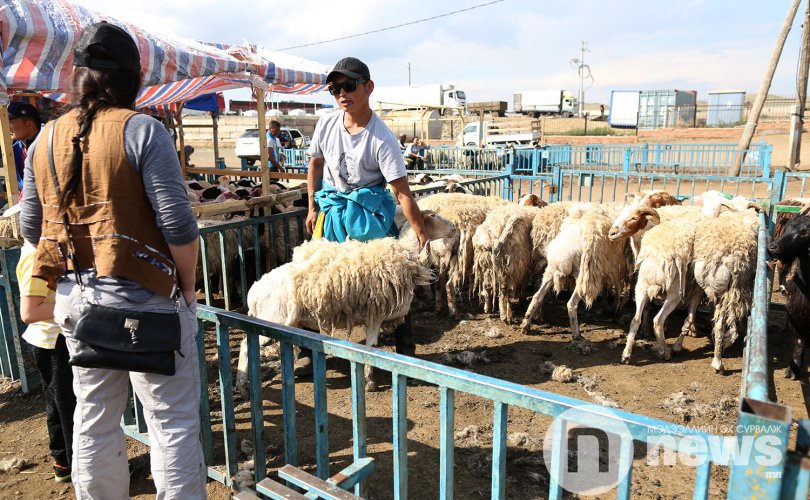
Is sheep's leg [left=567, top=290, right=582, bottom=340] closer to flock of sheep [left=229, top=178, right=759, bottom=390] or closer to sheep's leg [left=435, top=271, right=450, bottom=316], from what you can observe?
→ flock of sheep [left=229, top=178, right=759, bottom=390]

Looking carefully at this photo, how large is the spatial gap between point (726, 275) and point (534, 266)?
2.04m

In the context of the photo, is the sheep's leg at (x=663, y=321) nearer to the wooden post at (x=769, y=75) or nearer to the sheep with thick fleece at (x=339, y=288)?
the sheep with thick fleece at (x=339, y=288)

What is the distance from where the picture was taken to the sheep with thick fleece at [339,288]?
370 centimetres

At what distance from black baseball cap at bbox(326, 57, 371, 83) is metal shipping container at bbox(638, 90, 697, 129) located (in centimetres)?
3829

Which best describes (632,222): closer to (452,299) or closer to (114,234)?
(452,299)

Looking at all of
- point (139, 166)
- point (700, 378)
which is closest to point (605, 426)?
point (139, 166)

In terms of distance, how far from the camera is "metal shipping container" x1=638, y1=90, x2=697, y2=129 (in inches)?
1481

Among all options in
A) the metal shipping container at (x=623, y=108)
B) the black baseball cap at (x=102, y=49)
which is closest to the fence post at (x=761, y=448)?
the black baseball cap at (x=102, y=49)

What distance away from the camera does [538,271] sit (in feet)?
20.5

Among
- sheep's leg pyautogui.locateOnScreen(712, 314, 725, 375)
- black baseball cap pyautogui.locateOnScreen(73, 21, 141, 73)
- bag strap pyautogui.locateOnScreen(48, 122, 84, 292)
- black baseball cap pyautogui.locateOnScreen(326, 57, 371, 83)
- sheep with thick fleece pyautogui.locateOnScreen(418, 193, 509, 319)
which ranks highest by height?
black baseball cap pyautogui.locateOnScreen(326, 57, 371, 83)

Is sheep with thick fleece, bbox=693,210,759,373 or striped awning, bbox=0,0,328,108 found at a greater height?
striped awning, bbox=0,0,328,108

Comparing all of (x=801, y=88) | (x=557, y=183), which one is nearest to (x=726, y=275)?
(x=557, y=183)

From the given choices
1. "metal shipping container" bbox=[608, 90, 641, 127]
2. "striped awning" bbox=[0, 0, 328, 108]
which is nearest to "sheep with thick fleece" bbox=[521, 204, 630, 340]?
"striped awning" bbox=[0, 0, 328, 108]

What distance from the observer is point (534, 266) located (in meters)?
6.19
